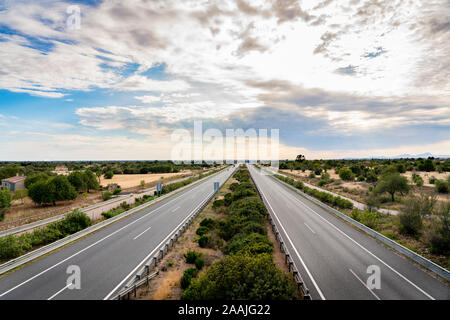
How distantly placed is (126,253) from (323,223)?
18.7 meters

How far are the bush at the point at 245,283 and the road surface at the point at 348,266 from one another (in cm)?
290

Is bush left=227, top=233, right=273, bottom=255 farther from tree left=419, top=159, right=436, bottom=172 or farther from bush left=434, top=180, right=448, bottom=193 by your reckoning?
tree left=419, top=159, right=436, bottom=172

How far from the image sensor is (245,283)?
27.8 feet

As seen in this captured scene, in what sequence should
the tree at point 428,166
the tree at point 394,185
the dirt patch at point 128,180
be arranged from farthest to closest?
the tree at point 428,166
the dirt patch at point 128,180
the tree at point 394,185

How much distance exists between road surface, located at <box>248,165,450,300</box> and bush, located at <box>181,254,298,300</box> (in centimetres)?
290

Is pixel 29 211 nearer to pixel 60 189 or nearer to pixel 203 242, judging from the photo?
pixel 60 189

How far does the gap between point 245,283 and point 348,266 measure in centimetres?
804

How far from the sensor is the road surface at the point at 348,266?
1022 centimetres

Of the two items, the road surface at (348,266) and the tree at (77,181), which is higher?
the tree at (77,181)

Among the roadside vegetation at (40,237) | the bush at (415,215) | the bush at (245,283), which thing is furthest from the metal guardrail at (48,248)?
the bush at (415,215)

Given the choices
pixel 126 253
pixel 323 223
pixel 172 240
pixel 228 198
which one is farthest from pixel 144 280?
pixel 228 198

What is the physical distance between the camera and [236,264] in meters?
9.58

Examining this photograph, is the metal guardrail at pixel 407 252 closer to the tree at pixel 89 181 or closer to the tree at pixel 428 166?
the tree at pixel 89 181
